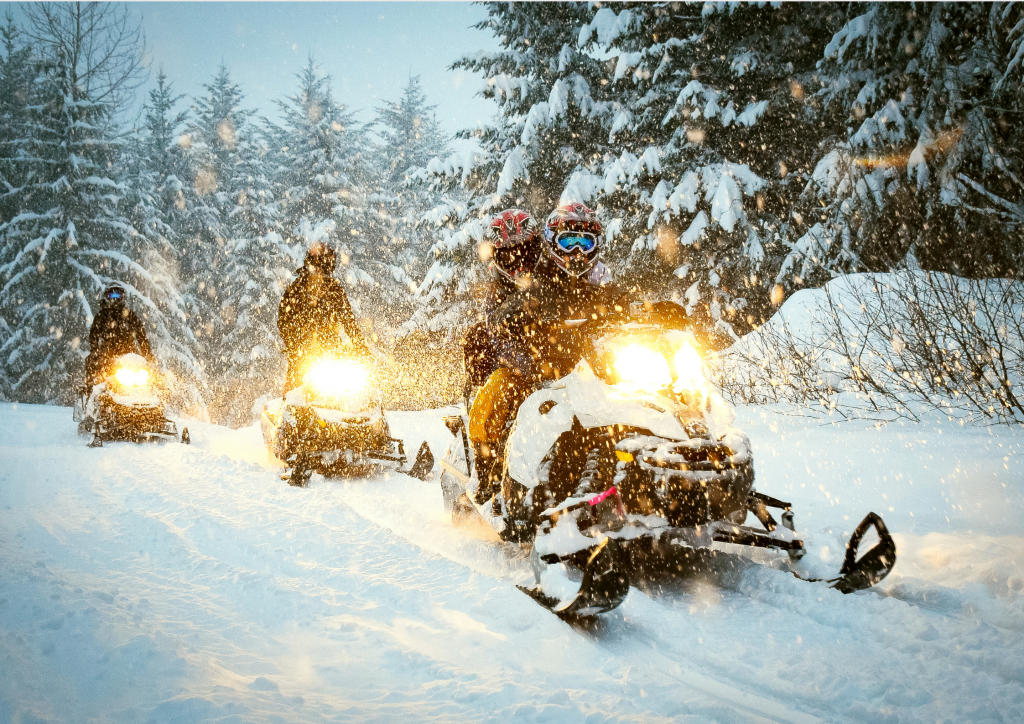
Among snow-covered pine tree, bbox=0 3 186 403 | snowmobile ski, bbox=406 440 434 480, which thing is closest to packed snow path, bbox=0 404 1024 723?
snowmobile ski, bbox=406 440 434 480

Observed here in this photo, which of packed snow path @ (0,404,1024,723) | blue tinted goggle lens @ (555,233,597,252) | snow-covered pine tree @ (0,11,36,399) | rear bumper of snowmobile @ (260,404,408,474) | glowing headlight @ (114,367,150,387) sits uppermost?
snow-covered pine tree @ (0,11,36,399)

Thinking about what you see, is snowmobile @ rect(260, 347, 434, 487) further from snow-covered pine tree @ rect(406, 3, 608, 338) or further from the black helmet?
snow-covered pine tree @ rect(406, 3, 608, 338)

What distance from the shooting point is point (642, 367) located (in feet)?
11.5

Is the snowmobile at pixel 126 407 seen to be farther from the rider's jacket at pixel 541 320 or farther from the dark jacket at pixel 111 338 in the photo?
the rider's jacket at pixel 541 320

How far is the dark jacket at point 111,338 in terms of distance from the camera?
9.84 meters

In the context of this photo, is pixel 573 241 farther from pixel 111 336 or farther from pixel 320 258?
pixel 111 336

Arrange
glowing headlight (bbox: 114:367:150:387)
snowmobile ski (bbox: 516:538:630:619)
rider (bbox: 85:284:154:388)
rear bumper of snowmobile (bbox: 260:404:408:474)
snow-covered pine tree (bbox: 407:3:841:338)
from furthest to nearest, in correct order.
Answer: snow-covered pine tree (bbox: 407:3:841:338) → rider (bbox: 85:284:154:388) → glowing headlight (bbox: 114:367:150:387) → rear bumper of snowmobile (bbox: 260:404:408:474) → snowmobile ski (bbox: 516:538:630:619)

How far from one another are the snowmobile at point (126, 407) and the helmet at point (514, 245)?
6.75 metres

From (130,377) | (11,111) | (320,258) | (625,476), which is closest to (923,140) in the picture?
(625,476)

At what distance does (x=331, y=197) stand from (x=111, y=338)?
44.6 feet

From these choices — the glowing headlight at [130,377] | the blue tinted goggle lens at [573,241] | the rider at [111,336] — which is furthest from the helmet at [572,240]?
the rider at [111,336]

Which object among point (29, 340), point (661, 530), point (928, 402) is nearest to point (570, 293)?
point (661, 530)

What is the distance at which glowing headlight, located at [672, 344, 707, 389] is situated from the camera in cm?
343

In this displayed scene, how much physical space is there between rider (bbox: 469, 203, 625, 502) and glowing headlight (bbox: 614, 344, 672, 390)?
0.56 metres
